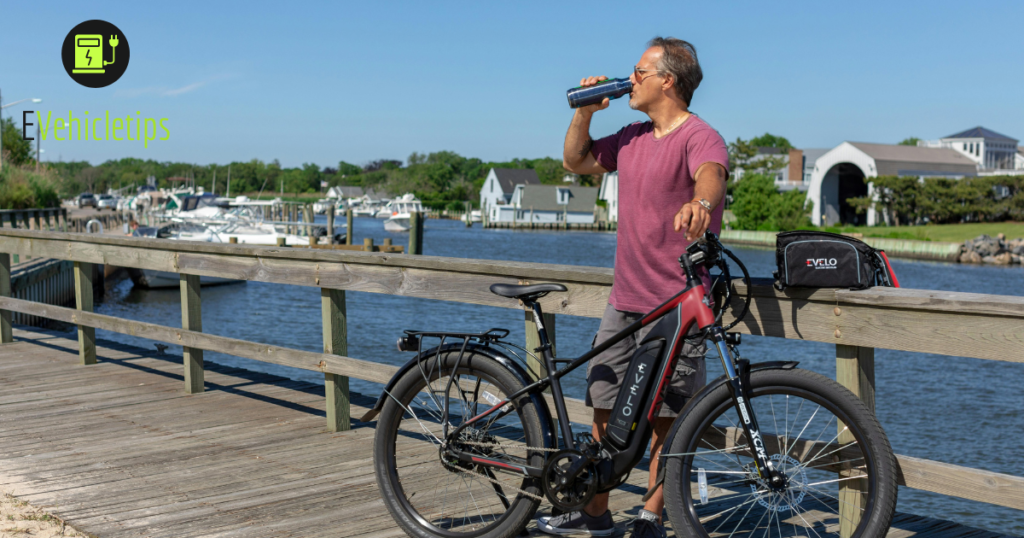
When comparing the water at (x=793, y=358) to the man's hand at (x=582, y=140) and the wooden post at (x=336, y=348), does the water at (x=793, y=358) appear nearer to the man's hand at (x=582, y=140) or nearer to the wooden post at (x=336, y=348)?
the wooden post at (x=336, y=348)

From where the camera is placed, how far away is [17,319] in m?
15.3

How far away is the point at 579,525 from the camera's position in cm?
336

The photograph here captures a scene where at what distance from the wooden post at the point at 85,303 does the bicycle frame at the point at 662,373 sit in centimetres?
503

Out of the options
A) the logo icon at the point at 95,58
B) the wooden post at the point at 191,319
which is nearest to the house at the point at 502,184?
the logo icon at the point at 95,58

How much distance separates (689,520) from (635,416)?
0.36 m

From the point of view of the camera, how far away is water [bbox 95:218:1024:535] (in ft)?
39.6

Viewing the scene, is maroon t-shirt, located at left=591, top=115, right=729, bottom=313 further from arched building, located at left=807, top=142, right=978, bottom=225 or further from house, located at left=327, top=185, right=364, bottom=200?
house, located at left=327, top=185, right=364, bottom=200

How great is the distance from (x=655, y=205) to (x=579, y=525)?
1.27m

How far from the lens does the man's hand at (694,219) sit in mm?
2588

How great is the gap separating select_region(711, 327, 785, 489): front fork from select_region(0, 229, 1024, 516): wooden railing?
44cm

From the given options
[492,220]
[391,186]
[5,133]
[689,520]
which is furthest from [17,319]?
[391,186]

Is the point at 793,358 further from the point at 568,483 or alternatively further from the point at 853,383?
the point at 568,483

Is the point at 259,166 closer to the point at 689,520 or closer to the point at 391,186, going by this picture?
the point at 391,186

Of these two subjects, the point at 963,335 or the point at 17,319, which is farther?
the point at 17,319
